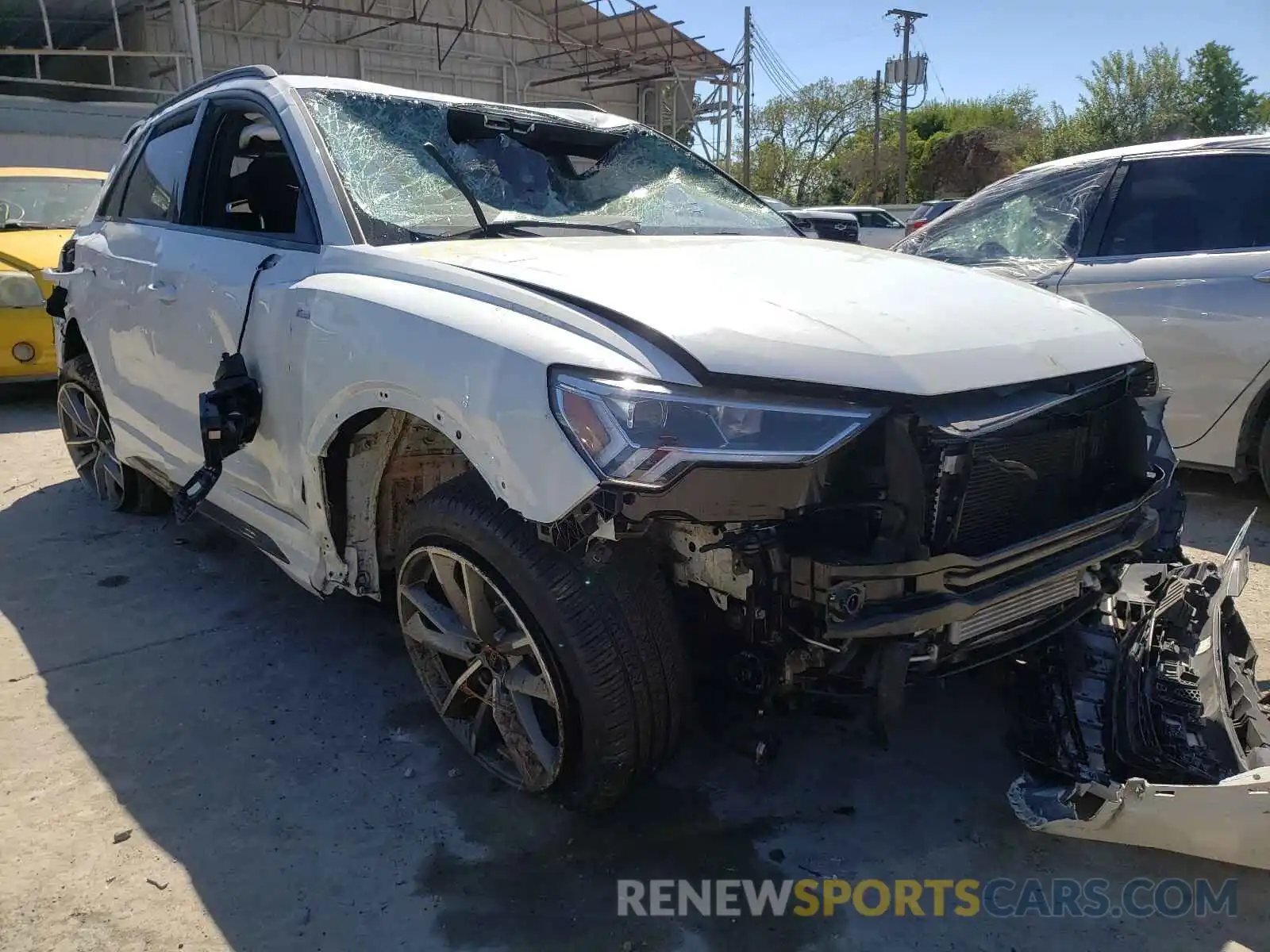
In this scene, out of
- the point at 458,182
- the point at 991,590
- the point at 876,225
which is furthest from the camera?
the point at 876,225

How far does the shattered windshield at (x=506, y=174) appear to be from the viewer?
9.37 ft

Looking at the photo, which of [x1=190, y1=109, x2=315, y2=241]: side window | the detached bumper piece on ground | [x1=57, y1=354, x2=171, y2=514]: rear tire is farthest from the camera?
[x1=57, y1=354, x2=171, y2=514]: rear tire

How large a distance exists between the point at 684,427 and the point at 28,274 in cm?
640

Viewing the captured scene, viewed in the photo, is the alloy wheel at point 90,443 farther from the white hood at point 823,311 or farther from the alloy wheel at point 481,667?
the white hood at point 823,311

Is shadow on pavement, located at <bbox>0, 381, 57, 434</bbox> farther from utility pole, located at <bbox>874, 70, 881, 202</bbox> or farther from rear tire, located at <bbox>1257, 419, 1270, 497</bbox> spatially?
utility pole, located at <bbox>874, 70, 881, 202</bbox>

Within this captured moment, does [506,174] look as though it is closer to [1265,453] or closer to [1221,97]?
[1265,453]

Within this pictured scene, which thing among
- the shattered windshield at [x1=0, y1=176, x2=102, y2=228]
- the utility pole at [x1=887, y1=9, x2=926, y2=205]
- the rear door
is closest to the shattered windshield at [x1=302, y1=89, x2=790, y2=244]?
the rear door

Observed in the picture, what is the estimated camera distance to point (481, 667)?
8.32 ft

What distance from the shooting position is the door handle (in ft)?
11.1

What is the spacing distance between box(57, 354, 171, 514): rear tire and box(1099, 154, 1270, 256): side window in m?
4.80

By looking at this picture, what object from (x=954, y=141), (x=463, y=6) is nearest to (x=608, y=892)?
(x=463, y=6)

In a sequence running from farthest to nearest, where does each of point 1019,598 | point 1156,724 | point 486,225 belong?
point 486,225 < point 1156,724 < point 1019,598

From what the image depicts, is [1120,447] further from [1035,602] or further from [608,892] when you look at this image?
[608,892]

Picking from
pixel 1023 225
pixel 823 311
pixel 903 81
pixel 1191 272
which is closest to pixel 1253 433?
pixel 1191 272
